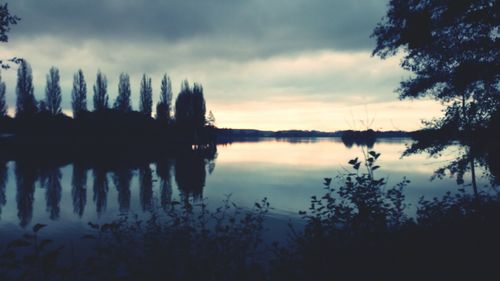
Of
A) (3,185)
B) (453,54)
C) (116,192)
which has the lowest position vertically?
(116,192)

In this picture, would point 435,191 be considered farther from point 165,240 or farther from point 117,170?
point 117,170

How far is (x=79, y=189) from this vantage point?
2345cm

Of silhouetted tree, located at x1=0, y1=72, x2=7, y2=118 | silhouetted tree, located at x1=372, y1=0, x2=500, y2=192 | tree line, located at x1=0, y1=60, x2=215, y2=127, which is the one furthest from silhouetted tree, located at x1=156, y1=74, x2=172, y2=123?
silhouetted tree, located at x1=372, y1=0, x2=500, y2=192

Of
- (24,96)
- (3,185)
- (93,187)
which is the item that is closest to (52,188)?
(93,187)

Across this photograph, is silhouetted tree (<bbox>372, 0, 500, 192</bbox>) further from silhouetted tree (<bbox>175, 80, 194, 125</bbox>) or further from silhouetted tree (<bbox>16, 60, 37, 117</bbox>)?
silhouetted tree (<bbox>175, 80, 194, 125</bbox>)

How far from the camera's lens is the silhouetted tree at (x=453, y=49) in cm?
855

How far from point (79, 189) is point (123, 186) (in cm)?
312

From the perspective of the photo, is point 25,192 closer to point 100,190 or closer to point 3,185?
point 3,185

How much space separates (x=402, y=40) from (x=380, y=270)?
7.24 m

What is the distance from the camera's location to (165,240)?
6.60 metres

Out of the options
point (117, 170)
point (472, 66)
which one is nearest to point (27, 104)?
point (117, 170)

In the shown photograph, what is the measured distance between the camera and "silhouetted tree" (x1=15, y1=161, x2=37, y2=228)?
15.8 meters

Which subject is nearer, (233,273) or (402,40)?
(233,273)

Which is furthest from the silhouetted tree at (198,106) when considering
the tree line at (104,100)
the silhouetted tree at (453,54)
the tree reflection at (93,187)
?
the silhouetted tree at (453,54)
